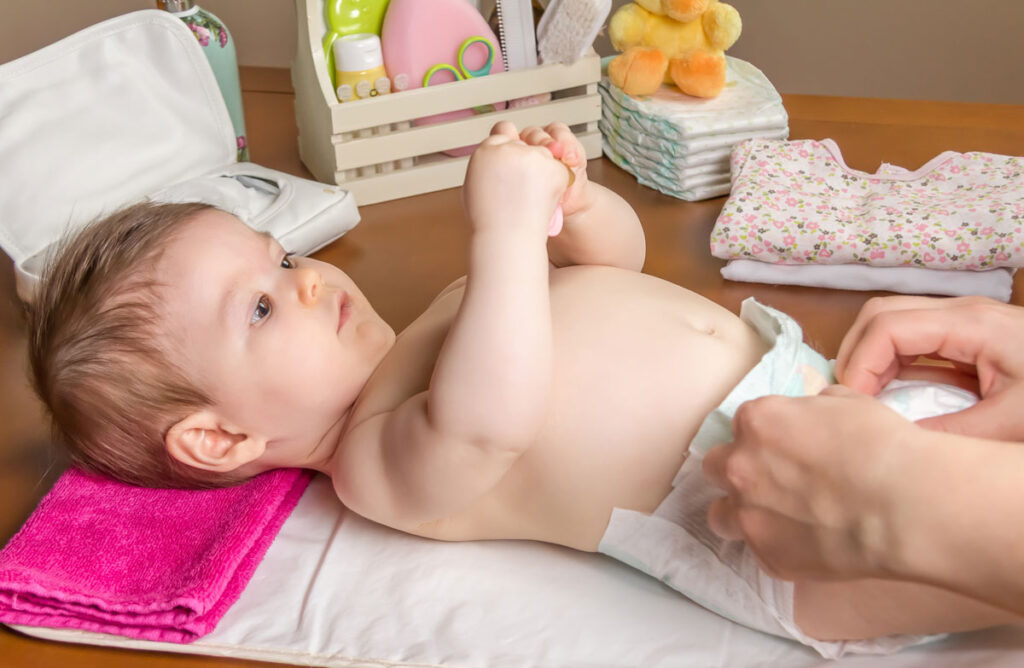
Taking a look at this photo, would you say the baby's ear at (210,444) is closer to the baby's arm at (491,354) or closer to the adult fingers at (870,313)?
the baby's arm at (491,354)

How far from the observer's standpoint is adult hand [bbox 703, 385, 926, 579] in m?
0.60

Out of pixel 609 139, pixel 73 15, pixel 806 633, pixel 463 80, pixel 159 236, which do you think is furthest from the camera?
pixel 73 15

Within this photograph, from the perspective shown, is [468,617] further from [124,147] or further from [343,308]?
[124,147]

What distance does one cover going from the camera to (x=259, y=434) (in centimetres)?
99

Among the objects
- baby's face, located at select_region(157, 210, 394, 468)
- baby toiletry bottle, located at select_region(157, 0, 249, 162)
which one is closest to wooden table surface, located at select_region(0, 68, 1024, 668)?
baby toiletry bottle, located at select_region(157, 0, 249, 162)

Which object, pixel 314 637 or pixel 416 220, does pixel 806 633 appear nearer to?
pixel 314 637

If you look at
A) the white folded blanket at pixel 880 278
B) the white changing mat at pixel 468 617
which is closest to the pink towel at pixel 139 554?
the white changing mat at pixel 468 617

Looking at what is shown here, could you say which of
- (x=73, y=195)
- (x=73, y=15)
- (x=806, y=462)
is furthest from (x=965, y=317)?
(x=73, y=15)

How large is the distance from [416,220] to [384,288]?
0.18 metres

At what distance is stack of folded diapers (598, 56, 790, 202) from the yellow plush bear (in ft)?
0.08

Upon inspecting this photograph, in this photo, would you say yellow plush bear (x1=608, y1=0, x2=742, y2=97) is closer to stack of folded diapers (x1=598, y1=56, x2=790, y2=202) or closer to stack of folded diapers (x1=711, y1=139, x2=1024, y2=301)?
stack of folded diapers (x1=598, y1=56, x2=790, y2=202)

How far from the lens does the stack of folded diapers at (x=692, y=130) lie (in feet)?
4.71

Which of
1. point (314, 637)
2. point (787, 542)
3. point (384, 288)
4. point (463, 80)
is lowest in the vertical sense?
point (314, 637)

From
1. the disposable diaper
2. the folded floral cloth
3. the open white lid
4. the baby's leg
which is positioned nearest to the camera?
the baby's leg
